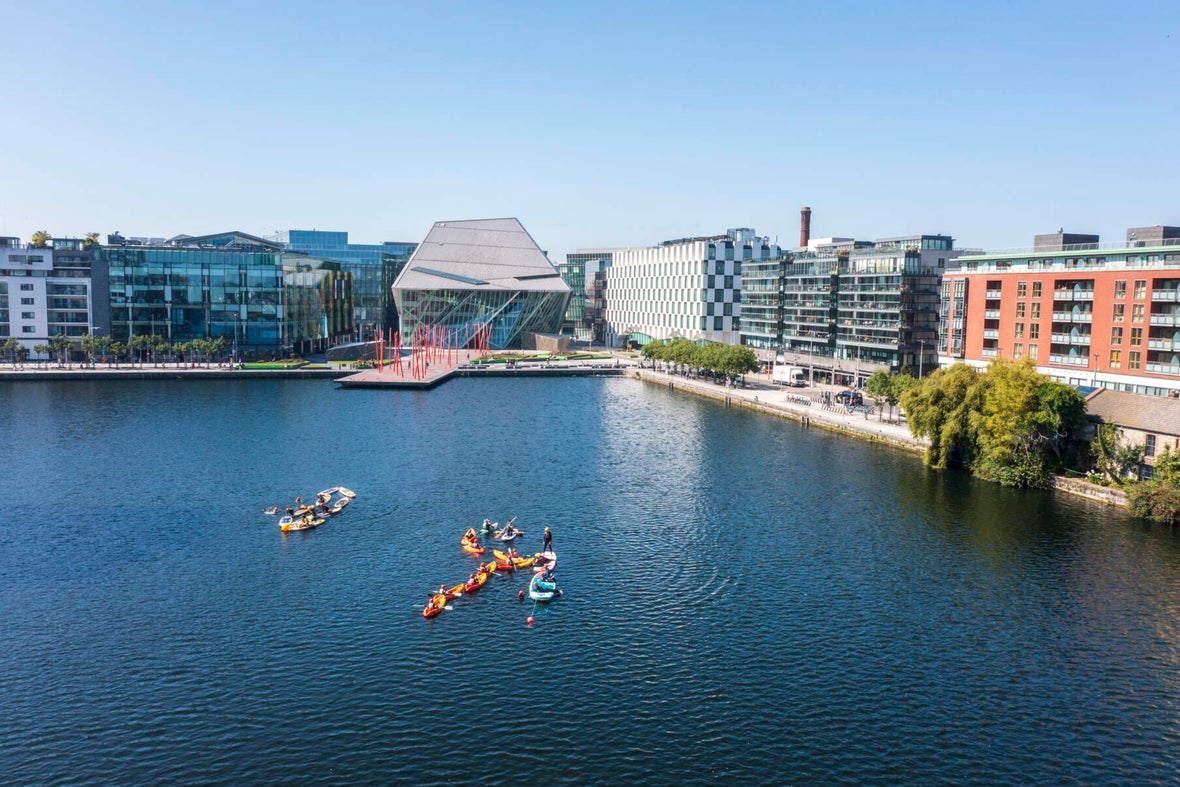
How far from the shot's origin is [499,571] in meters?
54.7

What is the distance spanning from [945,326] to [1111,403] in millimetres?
31864

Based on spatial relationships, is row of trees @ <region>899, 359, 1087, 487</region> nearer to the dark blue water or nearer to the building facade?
the dark blue water

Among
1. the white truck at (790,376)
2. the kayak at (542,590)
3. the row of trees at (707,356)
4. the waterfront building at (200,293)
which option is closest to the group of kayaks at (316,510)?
the kayak at (542,590)

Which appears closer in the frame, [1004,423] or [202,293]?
[1004,423]

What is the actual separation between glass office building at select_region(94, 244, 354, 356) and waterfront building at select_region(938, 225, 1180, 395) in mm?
122750

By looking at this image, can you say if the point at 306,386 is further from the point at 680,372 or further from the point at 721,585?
the point at 721,585

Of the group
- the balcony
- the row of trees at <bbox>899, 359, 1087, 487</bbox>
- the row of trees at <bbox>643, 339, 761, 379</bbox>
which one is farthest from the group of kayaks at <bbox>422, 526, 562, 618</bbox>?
the row of trees at <bbox>643, 339, 761, 379</bbox>

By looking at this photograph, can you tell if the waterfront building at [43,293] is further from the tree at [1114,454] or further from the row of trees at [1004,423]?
the tree at [1114,454]

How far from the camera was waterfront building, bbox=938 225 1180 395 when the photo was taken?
267ft

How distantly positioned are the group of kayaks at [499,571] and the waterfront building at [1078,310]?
62629 millimetres

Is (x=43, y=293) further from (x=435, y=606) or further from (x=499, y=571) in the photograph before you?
(x=435, y=606)

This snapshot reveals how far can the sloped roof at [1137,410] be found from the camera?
70.2m

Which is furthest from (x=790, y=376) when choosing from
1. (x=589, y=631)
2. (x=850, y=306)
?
(x=589, y=631)

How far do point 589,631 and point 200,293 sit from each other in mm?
144596
